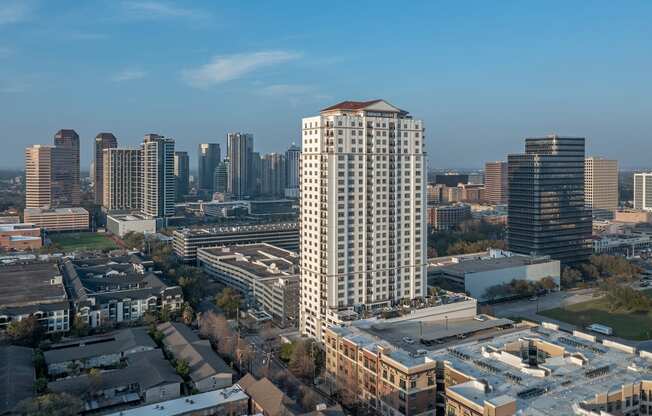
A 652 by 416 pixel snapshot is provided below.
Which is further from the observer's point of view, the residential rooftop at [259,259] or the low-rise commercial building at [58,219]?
Answer: the low-rise commercial building at [58,219]

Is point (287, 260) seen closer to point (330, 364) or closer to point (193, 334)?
point (193, 334)

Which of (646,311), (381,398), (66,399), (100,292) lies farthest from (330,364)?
(646,311)

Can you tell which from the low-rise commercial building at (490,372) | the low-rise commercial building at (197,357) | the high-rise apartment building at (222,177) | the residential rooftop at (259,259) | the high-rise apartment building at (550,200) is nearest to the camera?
the low-rise commercial building at (490,372)

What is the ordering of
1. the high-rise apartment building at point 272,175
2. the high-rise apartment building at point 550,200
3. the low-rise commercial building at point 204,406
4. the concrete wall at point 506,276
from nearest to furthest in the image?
the low-rise commercial building at point 204,406
the concrete wall at point 506,276
the high-rise apartment building at point 550,200
the high-rise apartment building at point 272,175

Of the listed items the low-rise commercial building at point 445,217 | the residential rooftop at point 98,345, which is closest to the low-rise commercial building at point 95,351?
the residential rooftop at point 98,345

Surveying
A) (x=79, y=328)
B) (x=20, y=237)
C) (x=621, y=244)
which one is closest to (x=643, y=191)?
(x=621, y=244)

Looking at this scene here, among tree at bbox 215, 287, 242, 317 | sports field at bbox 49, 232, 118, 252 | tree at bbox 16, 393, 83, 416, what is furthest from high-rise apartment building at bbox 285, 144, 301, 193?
tree at bbox 16, 393, 83, 416

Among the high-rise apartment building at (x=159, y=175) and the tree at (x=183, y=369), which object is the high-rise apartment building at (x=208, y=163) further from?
the tree at (x=183, y=369)
